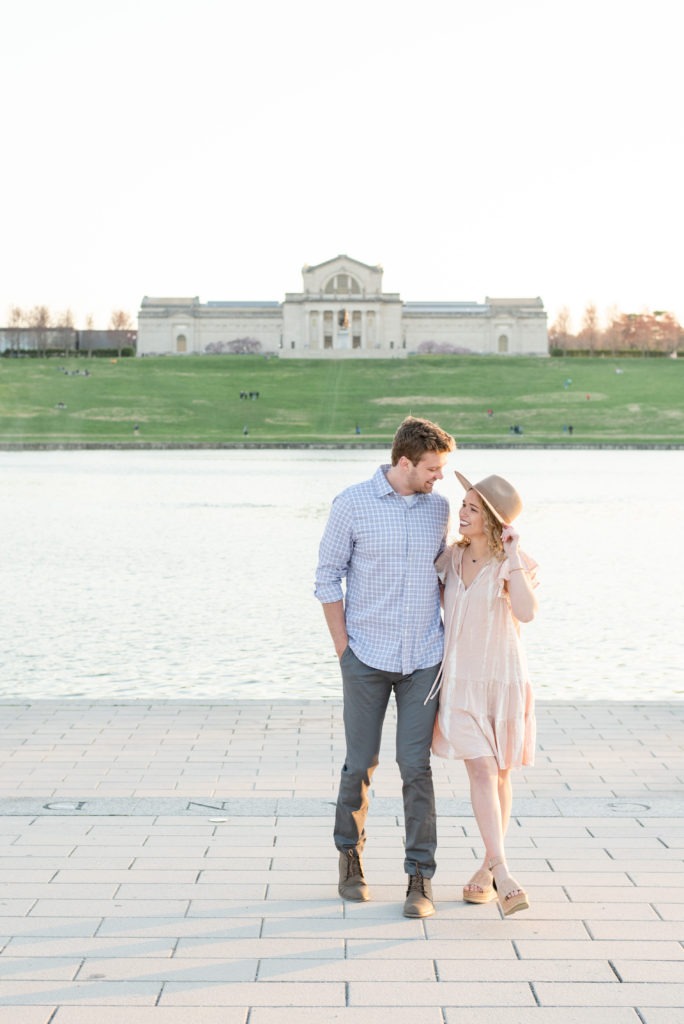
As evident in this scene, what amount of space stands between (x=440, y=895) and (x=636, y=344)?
7536 inches

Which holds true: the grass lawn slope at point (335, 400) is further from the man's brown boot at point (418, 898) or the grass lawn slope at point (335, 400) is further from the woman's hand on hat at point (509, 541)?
the man's brown boot at point (418, 898)

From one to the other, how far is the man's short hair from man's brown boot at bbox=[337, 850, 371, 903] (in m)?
1.61

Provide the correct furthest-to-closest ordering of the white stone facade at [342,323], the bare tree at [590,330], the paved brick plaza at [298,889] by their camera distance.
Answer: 1. the bare tree at [590,330]
2. the white stone facade at [342,323]
3. the paved brick plaza at [298,889]

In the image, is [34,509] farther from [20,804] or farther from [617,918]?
[617,918]

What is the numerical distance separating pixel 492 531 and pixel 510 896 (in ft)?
4.65

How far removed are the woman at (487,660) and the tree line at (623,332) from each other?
593ft

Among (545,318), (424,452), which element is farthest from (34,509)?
(545,318)

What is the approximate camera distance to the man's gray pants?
5586mm

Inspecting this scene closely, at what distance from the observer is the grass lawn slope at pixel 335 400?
233 ft

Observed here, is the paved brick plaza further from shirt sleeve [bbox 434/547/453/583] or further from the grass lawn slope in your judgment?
the grass lawn slope

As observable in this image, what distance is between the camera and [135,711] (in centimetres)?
938

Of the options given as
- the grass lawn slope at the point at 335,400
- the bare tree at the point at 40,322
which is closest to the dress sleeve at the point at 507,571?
the grass lawn slope at the point at 335,400

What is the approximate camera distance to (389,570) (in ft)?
18.7

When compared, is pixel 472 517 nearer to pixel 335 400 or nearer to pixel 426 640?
pixel 426 640
